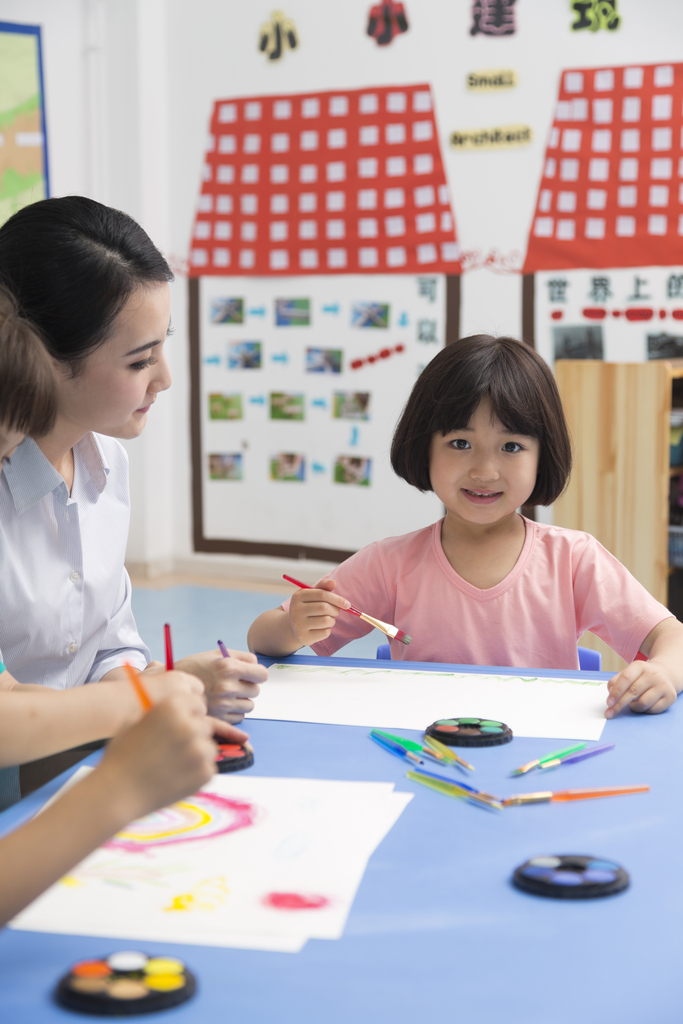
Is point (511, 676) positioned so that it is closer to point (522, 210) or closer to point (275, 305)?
point (522, 210)

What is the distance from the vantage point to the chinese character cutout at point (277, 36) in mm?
3988

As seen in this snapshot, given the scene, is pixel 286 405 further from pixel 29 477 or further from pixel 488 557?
pixel 29 477

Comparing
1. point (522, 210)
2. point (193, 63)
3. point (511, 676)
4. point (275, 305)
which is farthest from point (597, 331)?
point (511, 676)

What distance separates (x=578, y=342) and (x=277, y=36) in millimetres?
1690

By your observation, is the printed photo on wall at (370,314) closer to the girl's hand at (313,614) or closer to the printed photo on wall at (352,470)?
the printed photo on wall at (352,470)

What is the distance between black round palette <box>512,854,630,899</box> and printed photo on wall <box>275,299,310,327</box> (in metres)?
3.59

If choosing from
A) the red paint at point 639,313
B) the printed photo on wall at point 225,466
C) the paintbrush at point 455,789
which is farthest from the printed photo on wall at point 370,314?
the paintbrush at point 455,789

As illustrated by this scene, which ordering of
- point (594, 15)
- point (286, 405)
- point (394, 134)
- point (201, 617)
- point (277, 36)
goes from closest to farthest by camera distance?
point (594, 15)
point (201, 617)
point (394, 134)
point (277, 36)
point (286, 405)

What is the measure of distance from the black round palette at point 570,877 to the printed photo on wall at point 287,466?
356 centimetres

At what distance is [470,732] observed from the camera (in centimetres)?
98

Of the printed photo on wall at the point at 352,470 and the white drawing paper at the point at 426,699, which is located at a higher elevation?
the printed photo on wall at the point at 352,470

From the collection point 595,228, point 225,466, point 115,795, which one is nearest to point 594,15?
point 595,228

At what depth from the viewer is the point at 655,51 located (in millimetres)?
3461

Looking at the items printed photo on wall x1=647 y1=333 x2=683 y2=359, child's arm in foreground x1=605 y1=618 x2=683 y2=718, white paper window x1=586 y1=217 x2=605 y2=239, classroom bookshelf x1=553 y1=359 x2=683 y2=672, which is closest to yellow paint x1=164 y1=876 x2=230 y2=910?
child's arm in foreground x1=605 y1=618 x2=683 y2=718
